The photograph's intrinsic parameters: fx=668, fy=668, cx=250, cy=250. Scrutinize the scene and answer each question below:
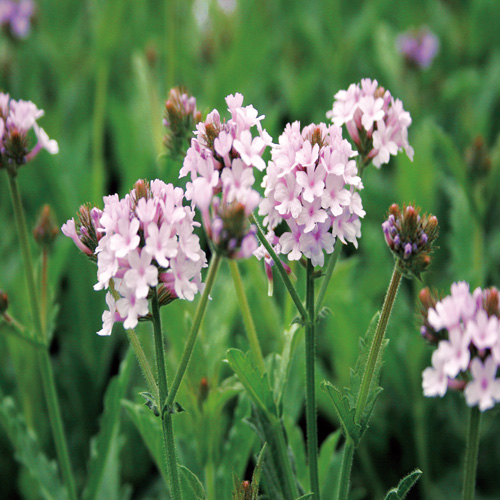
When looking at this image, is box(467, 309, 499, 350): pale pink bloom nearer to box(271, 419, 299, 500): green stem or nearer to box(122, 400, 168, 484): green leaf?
box(271, 419, 299, 500): green stem

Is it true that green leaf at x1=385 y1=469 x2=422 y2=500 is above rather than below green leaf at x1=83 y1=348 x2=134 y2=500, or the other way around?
below

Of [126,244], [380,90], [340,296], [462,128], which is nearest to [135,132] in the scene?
[340,296]

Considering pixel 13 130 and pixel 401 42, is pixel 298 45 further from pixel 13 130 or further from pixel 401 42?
pixel 13 130

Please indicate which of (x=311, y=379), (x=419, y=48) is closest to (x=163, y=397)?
(x=311, y=379)

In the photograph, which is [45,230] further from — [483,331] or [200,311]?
[483,331]

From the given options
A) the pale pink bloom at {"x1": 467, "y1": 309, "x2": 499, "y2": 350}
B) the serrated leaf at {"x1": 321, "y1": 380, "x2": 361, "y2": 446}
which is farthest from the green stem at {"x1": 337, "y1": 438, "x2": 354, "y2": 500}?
the pale pink bloom at {"x1": 467, "y1": 309, "x2": 499, "y2": 350}

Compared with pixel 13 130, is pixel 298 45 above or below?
above
